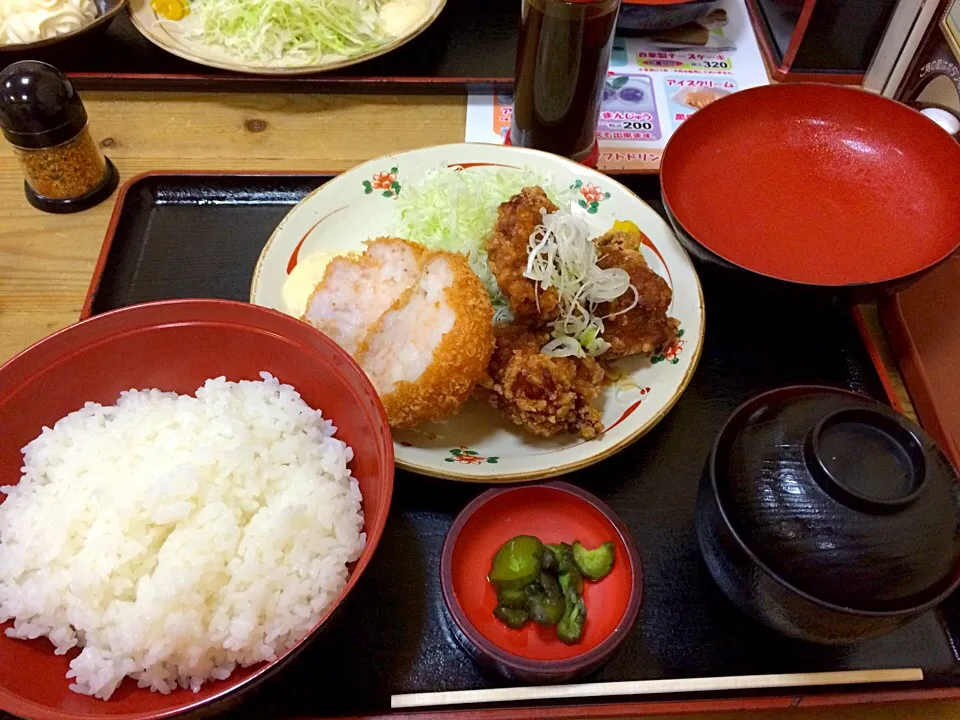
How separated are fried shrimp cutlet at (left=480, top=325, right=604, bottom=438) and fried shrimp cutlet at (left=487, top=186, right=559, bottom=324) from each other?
0.11 metres

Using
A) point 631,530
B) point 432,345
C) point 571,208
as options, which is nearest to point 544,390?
point 432,345

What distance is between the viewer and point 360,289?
186 cm

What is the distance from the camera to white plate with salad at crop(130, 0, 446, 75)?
109 inches

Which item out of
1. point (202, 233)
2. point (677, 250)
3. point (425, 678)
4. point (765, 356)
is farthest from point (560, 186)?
point (425, 678)

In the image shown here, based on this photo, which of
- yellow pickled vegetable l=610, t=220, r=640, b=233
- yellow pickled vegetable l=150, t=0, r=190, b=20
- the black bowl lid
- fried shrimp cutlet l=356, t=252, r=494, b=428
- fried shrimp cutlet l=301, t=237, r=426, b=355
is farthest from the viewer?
yellow pickled vegetable l=150, t=0, r=190, b=20

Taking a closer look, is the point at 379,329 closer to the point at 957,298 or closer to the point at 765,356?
the point at 765,356

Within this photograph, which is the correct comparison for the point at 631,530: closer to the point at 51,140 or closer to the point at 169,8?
the point at 51,140

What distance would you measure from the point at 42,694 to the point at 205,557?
33 centimetres

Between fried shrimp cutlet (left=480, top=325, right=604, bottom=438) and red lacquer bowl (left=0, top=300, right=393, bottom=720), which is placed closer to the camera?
red lacquer bowl (left=0, top=300, right=393, bottom=720)

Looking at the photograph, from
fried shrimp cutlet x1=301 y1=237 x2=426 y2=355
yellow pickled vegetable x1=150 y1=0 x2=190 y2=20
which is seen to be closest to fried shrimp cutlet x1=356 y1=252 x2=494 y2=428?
fried shrimp cutlet x1=301 y1=237 x2=426 y2=355

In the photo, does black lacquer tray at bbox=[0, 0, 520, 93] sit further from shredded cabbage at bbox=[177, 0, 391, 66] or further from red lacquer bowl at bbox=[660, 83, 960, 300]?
red lacquer bowl at bbox=[660, 83, 960, 300]

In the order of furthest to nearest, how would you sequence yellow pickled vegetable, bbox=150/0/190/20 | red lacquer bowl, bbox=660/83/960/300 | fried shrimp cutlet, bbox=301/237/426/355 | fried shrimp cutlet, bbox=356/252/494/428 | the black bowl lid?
1. yellow pickled vegetable, bbox=150/0/190/20
2. red lacquer bowl, bbox=660/83/960/300
3. fried shrimp cutlet, bbox=301/237/426/355
4. fried shrimp cutlet, bbox=356/252/494/428
5. the black bowl lid

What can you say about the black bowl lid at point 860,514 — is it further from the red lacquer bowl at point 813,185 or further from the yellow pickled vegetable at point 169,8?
the yellow pickled vegetable at point 169,8

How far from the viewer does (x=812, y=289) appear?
1.77m
